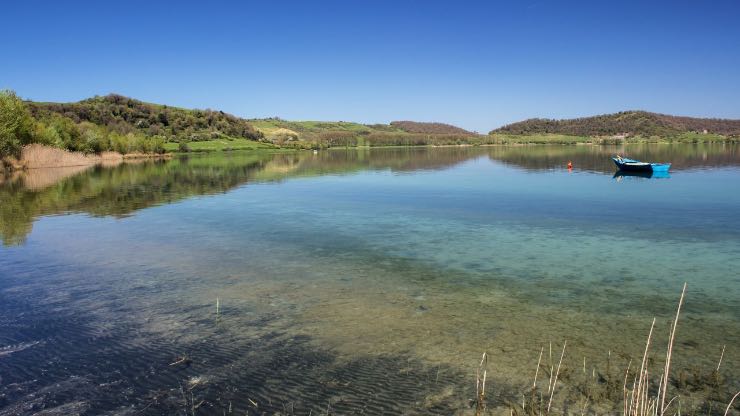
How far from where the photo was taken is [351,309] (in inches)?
517

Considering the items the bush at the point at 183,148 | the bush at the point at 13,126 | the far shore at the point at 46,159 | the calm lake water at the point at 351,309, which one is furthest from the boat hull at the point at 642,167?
the bush at the point at 183,148

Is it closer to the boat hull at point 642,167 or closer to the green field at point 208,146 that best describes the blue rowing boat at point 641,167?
the boat hull at point 642,167

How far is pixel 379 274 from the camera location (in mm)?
16641

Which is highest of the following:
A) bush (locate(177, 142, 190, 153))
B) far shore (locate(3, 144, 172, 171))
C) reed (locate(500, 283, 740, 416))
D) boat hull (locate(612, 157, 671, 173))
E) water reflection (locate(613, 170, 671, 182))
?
bush (locate(177, 142, 190, 153))

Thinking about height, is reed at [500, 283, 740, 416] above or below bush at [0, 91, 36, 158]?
below

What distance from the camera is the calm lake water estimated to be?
8758mm

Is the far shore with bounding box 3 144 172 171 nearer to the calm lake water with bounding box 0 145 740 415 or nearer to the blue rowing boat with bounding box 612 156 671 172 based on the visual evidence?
the calm lake water with bounding box 0 145 740 415

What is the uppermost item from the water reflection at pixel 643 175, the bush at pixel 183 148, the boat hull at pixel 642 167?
the bush at pixel 183 148

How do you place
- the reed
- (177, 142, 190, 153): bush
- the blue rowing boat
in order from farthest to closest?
1. (177, 142, 190, 153): bush
2. the blue rowing boat
3. the reed

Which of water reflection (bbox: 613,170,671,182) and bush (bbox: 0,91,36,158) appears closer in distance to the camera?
water reflection (bbox: 613,170,671,182)

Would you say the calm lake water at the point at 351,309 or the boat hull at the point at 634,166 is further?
the boat hull at the point at 634,166

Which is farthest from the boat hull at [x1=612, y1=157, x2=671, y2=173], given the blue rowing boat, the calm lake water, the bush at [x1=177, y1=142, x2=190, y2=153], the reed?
the bush at [x1=177, y1=142, x2=190, y2=153]

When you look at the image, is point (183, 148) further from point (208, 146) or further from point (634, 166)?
point (634, 166)

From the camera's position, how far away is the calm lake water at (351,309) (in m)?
8.76
